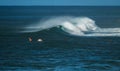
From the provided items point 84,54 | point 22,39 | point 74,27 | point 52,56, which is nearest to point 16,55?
point 52,56

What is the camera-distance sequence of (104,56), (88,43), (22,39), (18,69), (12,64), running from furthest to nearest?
(22,39) → (88,43) → (104,56) → (12,64) → (18,69)

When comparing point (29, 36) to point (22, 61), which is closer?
point (22, 61)

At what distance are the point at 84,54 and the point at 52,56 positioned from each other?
2.79 meters

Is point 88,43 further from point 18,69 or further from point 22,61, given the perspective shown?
Result: point 18,69

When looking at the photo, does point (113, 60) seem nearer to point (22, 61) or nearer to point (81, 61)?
point (81, 61)

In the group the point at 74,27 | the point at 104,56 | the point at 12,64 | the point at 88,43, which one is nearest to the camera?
the point at 12,64

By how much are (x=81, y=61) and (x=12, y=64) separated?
5199 mm

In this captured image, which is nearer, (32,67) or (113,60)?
(32,67)

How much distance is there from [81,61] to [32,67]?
15.6ft

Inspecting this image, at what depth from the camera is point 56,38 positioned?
54.8 meters

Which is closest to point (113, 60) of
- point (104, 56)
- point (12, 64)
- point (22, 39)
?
point (104, 56)

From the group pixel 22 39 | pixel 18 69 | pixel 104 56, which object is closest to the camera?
pixel 18 69

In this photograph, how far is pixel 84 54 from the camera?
41.2m

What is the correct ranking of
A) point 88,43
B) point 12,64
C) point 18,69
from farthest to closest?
1. point 88,43
2. point 12,64
3. point 18,69
